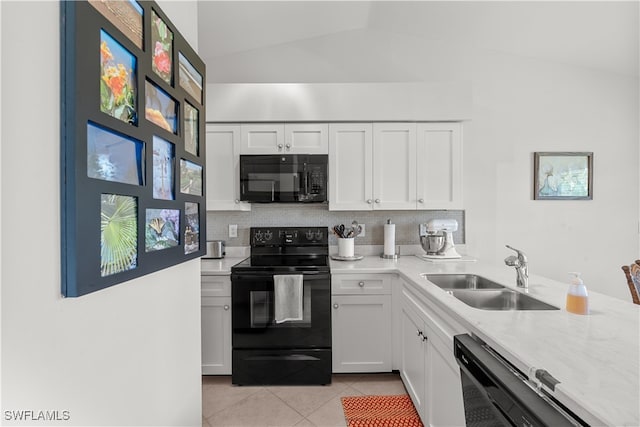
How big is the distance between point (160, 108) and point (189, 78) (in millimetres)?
334

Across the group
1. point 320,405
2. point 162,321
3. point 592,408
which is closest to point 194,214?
point 162,321

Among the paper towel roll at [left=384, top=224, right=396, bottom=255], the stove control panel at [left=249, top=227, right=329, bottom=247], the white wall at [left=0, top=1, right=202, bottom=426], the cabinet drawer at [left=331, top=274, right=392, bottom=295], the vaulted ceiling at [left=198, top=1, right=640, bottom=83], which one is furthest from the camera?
the stove control panel at [left=249, top=227, right=329, bottom=247]

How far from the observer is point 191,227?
50.8 inches

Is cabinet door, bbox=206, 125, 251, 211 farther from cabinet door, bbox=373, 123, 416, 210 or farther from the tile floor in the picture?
the tile floor

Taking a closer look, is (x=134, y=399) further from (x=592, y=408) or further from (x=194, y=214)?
(x=592, y=408)

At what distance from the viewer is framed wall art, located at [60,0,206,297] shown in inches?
25.7

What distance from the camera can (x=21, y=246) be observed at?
583 millimetres

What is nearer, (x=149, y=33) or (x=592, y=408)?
(x=592, y=408)

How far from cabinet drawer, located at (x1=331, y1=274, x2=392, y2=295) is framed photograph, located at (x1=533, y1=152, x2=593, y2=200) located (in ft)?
5.76

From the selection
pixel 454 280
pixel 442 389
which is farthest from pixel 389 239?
pixel 442 389

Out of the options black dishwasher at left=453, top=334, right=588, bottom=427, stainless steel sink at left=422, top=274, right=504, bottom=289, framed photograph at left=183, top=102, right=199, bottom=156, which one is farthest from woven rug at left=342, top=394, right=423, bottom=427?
framed photograph at left=183, top=102, right=199, bottom=156

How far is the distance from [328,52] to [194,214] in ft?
7.35

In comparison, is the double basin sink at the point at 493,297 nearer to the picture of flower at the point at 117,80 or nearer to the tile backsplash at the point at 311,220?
the tile backsplash at the point at 311,220

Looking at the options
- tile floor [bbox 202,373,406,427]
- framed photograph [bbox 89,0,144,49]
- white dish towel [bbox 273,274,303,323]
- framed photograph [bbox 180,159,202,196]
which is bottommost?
tile floor [bbox 202,373,406,427]
